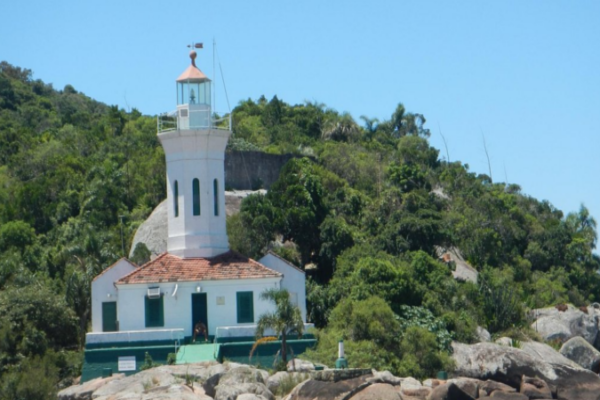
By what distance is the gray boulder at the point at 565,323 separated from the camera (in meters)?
44.9

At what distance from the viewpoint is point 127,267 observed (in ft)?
126

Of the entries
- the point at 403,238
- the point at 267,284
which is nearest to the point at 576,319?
the point at 403,238

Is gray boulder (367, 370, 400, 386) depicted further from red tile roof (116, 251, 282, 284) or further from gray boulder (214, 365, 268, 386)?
red tile roof (116, 251, 282, 284)

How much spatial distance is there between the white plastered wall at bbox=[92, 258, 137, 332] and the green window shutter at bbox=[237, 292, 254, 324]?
3.58 m

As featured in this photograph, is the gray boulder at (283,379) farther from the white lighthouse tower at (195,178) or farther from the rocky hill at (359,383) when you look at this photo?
the white lighthouse tower at (195,178)

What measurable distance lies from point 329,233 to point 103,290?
32.9 feet

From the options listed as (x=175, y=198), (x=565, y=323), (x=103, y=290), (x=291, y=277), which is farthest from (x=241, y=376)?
(x=565, y=323)

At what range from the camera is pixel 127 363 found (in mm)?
35438

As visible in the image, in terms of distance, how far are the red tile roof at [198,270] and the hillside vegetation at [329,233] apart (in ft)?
8.62

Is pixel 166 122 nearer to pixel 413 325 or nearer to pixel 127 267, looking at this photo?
pixel 127 267

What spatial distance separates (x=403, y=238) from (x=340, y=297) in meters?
7.40

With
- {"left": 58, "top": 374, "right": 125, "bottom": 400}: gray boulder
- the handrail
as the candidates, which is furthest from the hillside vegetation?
the handrail

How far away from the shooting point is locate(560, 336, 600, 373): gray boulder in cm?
4281

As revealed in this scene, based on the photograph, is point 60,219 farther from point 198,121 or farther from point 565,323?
point 565,323
